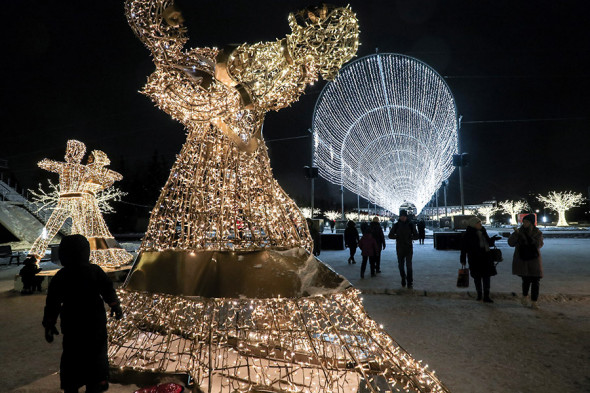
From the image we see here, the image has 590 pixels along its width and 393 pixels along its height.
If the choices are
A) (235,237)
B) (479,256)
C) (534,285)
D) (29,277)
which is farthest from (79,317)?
(29,277)

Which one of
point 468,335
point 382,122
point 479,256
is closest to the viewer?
point 468,335

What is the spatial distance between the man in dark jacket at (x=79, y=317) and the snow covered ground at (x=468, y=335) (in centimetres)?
47

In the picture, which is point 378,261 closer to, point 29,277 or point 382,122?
point 29,277

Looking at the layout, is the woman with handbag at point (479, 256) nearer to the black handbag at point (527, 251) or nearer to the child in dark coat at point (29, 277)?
the black handbag at point (527, 251)

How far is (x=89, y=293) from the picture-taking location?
249 centimetres

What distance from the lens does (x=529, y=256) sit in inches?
226

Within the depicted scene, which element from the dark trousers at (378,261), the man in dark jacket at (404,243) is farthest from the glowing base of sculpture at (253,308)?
the dark trousers at (378,261)

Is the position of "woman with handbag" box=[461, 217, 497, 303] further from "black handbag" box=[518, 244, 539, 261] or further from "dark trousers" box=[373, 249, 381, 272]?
"dark trousers" box=[373, 249, 381, 272]

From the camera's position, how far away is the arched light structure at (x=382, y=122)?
16422mm

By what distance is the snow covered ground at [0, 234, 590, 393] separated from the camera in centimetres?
315

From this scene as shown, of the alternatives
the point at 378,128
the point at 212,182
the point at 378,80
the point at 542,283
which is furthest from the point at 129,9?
the point at 378,128

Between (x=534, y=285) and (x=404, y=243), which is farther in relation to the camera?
(x=404, y=243)

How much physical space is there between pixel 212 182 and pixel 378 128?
21.8 m

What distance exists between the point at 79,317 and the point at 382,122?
22.4 m
